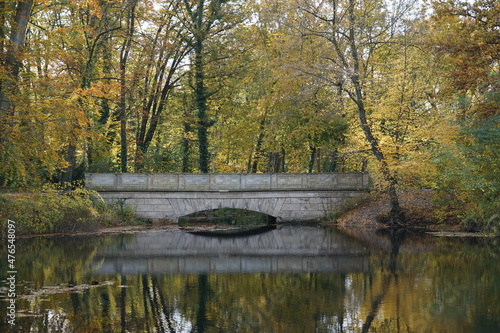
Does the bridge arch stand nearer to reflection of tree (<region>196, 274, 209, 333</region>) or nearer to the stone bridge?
the stone bridge

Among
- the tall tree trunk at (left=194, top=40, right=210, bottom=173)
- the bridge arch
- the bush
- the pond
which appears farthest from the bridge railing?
the pond

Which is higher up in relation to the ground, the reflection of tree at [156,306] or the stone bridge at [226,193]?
the stone bridge at [226,193]

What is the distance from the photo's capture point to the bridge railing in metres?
27.9

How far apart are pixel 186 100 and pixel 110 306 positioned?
2743 centimetres

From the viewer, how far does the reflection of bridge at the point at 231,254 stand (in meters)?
14.8

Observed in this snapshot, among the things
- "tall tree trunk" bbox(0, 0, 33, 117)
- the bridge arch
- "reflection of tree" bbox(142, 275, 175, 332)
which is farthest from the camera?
the bridge arch

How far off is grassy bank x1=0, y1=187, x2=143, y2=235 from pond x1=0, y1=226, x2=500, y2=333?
1.14 meters

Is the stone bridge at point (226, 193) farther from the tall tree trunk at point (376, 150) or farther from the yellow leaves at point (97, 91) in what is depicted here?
the yellow leaves at point (97, 91)

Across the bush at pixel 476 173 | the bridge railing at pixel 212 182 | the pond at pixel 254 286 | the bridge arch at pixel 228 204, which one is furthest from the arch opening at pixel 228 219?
the bush at pixel 476 173

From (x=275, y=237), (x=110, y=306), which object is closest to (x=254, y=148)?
(x=275, y=237)

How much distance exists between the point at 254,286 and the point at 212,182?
16.3 m

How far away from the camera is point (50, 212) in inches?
855

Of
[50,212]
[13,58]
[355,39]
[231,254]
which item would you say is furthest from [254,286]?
[355,39]

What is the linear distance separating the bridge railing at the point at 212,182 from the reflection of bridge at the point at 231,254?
15.1 feet
